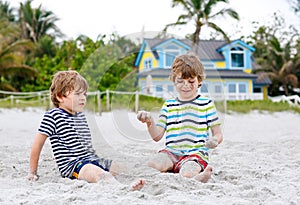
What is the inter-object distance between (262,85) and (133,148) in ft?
65.3

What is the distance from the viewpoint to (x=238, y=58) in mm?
20375

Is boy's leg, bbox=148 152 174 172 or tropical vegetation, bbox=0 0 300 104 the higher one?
tropical vegetation, bbox=0 0 300 104

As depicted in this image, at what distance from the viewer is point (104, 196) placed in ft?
6.38

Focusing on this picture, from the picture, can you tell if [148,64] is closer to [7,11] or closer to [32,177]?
[32,177]

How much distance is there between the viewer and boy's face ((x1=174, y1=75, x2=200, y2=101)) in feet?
8.54

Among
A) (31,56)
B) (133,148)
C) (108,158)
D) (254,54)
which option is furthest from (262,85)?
(108,158)

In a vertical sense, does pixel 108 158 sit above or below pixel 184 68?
below

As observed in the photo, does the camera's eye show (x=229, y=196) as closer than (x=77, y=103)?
Yes

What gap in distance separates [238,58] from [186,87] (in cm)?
1834

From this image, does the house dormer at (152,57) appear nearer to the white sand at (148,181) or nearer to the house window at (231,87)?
the white sand at (148,181)

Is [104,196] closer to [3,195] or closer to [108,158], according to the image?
[3,195]

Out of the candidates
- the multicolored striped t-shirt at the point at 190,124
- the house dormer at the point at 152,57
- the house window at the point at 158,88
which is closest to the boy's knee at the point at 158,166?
the multicolored striped t-shirt at the point at 190,124

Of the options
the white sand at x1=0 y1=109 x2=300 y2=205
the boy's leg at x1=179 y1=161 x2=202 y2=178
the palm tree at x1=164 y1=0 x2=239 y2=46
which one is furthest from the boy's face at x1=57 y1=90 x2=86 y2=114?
the palm tree at x1=164 y1=0 x2=239 y2=46

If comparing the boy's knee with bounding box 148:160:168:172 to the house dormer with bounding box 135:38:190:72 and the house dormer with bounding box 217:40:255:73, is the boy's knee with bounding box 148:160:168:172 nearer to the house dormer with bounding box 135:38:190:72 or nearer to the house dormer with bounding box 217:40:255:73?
the house dormer with bounding box 135:38:190:72
